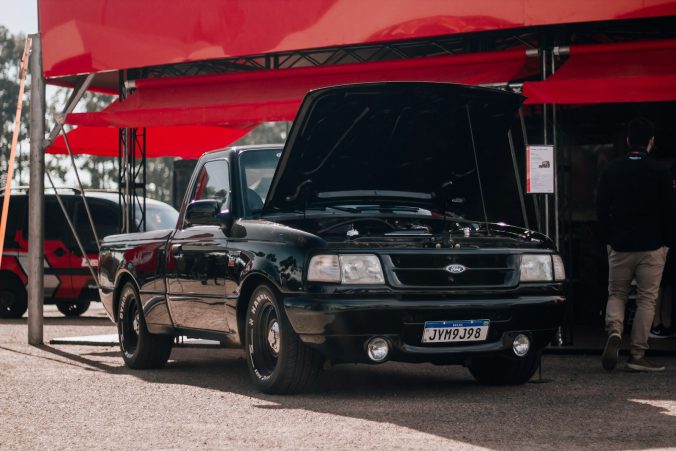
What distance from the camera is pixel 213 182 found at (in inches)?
395

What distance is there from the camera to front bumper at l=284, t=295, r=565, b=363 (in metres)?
7.98

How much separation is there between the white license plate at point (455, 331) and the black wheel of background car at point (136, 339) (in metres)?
3.37

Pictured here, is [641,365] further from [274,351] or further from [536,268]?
[274,351]

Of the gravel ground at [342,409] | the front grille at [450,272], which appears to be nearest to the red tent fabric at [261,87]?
the gravel ground at [342,409]

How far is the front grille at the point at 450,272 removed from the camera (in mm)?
8133

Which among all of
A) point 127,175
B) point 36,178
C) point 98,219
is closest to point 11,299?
point 98,219

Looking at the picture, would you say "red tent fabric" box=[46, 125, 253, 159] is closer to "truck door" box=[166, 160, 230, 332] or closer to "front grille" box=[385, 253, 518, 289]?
"truck door" box=[166, 160, 230, 332]

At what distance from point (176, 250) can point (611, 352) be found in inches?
138

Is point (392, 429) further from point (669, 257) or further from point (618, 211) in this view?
point (669, 257)

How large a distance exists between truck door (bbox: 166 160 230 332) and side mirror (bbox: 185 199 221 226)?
170mm

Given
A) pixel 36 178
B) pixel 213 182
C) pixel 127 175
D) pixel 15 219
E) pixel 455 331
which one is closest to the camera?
pixel 455 331

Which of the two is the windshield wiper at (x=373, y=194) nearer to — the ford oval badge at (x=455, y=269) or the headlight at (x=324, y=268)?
the headlight at (x=324, y=268)

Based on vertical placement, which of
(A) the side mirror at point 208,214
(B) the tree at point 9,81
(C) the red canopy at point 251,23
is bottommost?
(A) the side mirror at point 208,214

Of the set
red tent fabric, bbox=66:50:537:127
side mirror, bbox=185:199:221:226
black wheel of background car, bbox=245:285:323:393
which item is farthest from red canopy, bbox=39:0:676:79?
black wheel of background car, bbox=245:285:323:393
